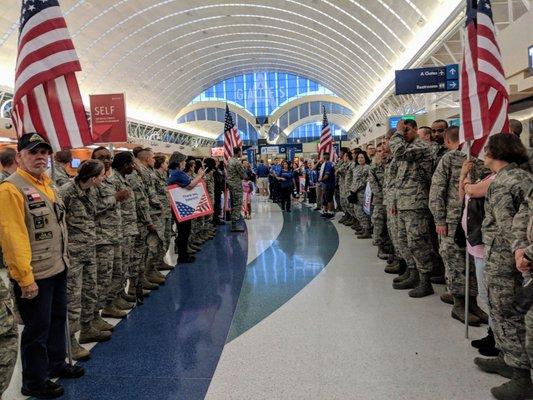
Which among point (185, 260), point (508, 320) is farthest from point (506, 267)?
point (185, 260)

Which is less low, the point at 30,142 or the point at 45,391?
the point at 30,142

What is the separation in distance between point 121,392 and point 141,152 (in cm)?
312

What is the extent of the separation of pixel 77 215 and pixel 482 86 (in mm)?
3370

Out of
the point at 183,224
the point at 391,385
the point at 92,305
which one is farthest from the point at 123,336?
the point at 183,224

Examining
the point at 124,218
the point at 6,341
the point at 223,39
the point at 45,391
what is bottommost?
the point at 45,391

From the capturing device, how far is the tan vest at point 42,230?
8.45 feet

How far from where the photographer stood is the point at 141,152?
525 centimetres

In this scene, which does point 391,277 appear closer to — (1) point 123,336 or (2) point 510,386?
(2) point 510,386

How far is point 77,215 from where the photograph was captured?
3289 millimetres

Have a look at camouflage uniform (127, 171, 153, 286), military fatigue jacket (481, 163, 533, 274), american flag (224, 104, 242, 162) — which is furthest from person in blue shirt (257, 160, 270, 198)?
military fatigue jacket (481, 163, 533, 274)

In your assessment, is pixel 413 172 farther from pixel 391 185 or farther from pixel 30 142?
pixel 30 142

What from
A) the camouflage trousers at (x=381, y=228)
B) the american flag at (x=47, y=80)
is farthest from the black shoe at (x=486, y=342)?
the american flag at (x=47, y=80)

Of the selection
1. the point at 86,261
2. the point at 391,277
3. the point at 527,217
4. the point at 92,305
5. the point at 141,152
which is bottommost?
the point at 391,277

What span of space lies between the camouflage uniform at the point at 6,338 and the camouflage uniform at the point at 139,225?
2391 millimetres
